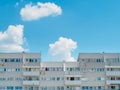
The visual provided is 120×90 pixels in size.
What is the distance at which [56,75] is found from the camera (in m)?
115

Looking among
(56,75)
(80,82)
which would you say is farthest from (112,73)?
(56,75)

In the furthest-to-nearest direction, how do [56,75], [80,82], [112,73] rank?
[56,75] → [112,73] → [80,82]

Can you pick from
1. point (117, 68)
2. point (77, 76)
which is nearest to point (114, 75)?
point (117, 68)

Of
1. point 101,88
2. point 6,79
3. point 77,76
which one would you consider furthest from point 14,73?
point 101,88

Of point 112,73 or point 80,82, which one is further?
point 112,73

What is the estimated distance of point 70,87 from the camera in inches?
4528

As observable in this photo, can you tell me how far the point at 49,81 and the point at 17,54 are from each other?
12679 millimetres

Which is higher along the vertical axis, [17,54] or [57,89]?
[17,54]

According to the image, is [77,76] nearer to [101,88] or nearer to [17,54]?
[101,88]

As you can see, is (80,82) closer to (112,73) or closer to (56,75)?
(56,75)

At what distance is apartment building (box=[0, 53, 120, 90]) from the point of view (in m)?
114

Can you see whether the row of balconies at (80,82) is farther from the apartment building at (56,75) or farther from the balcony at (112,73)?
the balcony at (112,73)

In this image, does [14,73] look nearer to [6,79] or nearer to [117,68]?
[6,79]

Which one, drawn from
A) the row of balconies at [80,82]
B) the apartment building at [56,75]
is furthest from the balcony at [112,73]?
the row of balconies at [80,82]
